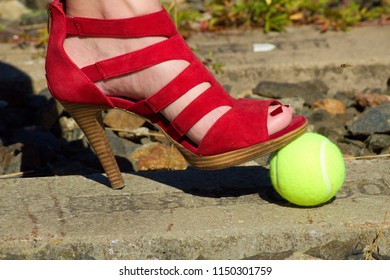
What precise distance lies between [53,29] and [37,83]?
185cm

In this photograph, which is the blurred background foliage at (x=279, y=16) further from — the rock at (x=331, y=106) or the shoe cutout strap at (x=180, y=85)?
the shoe cutout strap at (x=180, y=85)

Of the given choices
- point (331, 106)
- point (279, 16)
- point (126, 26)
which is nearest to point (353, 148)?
point (331, 106)

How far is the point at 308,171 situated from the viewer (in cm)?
288

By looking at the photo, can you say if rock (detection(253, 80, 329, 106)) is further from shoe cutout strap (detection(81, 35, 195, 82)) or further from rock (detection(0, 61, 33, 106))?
shoe cutout strap (detection(81, 35, 195, 82))

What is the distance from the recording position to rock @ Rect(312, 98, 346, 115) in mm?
4480

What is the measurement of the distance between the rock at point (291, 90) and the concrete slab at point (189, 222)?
4.63 ft

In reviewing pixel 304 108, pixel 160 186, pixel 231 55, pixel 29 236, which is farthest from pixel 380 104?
pixel 29 236

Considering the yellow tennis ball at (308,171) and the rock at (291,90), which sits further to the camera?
the rock at (291,90)

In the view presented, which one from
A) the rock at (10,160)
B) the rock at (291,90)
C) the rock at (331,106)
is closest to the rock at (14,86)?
the rock at (10,160)

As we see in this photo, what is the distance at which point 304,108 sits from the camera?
453cm

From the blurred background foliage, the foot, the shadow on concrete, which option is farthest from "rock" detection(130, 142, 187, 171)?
the blurred background foliage

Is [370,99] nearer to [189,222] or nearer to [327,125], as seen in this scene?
[327,125]

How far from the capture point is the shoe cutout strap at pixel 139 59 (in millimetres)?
3004
